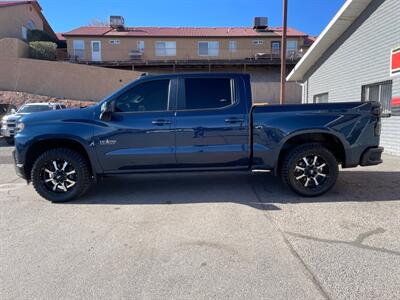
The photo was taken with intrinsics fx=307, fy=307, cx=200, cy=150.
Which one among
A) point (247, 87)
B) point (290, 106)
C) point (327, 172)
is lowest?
point (327, 172)

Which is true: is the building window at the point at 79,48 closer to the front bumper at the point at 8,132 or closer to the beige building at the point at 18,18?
the beige building at the point at 18,18

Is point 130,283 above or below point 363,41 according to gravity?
below

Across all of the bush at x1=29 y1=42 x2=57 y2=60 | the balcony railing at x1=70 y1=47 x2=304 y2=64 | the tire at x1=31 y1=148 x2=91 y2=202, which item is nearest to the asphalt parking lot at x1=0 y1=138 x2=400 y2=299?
the tire at x1=31 y1=148 x2=91 y2=202

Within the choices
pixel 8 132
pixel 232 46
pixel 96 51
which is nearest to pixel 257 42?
pixel 232 46

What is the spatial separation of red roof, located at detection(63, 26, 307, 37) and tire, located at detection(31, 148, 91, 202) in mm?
29946

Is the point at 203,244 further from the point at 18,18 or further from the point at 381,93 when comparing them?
the point at 18,18

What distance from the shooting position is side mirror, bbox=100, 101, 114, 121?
5.02 m

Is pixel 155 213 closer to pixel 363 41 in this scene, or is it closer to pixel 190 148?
pixel 190 148

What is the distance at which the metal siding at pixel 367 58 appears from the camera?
944 cm

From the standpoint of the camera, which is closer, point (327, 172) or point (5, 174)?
point (327, 172)

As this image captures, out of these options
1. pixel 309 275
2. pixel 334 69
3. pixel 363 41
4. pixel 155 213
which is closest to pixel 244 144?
pixel 155 213

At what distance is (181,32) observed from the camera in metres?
33.9

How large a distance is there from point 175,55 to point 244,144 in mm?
29550

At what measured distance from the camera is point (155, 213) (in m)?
4.70
